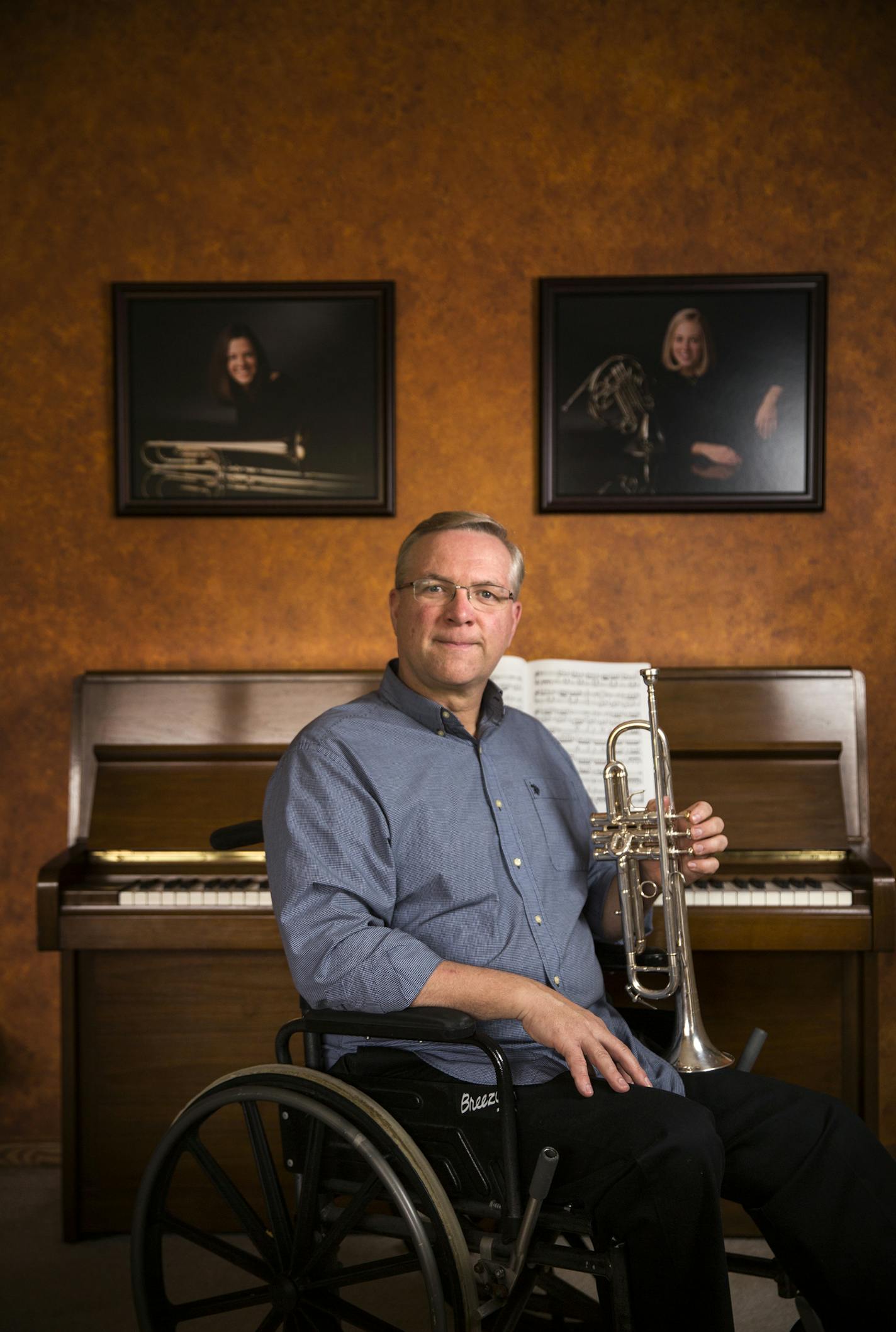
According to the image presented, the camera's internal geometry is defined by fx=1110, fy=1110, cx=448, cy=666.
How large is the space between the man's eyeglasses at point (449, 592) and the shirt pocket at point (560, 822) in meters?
0.33

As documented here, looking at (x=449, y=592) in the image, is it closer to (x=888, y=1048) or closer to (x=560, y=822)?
(x=560, y=822)

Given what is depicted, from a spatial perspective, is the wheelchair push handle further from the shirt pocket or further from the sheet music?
the sheet music

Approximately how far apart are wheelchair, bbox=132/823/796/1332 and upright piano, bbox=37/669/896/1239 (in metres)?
0.88

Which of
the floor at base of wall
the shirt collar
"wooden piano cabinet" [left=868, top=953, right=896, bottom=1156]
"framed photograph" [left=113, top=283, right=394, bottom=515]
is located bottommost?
the floor at base of wall

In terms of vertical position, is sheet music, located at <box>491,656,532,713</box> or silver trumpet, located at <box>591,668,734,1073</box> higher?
sheet music, located at <box>491,656,532,713</box>

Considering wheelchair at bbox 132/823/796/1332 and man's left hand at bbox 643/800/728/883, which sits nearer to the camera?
wheelchair at bbox 132/823/796/1332

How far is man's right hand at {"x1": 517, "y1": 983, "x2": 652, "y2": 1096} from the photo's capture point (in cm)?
158

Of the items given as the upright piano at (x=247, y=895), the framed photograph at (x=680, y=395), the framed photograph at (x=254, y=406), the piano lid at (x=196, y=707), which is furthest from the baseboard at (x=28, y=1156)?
the framed photograph at (x=680, y=395)

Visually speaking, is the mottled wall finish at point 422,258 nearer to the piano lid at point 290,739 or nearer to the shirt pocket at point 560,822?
the piano lid at point 290,739

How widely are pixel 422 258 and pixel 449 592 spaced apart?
167cm

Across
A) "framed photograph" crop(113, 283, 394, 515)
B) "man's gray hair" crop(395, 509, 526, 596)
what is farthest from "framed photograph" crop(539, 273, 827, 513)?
"man's gray hair" crop(395, 509, 526, 596)

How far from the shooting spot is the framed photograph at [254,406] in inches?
127

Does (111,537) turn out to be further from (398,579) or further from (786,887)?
(786,887)

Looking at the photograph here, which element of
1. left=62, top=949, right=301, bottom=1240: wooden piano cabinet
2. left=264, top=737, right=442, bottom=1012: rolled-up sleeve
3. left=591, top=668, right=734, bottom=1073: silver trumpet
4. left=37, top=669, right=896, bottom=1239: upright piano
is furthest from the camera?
left=62, top=949, right=301, bottom=1240: wooden piano cabinet
